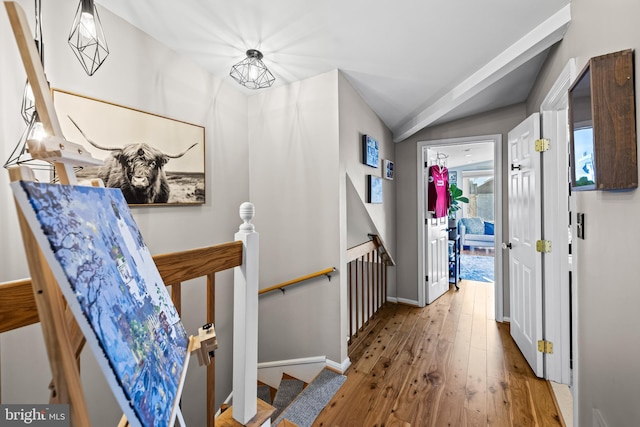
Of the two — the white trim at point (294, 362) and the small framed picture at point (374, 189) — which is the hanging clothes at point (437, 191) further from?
the white trim at point (294, 362)

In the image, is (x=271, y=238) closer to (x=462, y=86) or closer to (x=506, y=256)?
(x=462, y=86)

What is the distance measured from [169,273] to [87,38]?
1441 mm

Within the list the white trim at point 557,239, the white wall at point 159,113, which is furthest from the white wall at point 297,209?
the white trim at point 557,239

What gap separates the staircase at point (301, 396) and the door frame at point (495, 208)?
1.91m

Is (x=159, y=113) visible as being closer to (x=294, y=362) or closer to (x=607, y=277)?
(x=294, y=362)

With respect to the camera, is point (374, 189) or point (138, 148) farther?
point (374, 189)

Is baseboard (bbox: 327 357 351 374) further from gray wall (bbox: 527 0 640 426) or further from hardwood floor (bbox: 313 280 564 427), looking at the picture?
gray wall (bbox: 527 0 640 426)

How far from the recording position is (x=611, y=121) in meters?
Result: 1.00

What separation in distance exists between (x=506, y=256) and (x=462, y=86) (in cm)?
199

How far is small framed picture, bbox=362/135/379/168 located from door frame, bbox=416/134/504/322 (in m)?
0.97

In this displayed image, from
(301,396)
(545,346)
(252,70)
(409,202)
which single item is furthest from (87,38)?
(545,346)

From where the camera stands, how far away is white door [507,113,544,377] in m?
2.09

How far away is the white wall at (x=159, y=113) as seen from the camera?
1254 mm

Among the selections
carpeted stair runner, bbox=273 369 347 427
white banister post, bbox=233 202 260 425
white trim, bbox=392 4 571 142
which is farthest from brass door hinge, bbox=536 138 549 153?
carpeted stair runner, bbox=273 369 347 427
